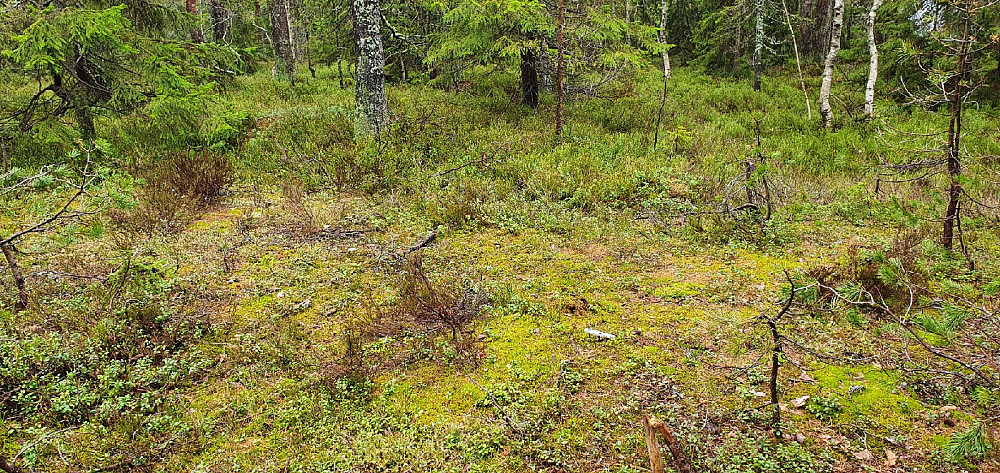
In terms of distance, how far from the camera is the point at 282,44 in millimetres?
16953

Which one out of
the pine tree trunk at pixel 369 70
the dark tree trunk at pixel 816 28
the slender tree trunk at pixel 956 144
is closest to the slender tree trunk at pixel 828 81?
the dark tree trunk at pixel 816 28

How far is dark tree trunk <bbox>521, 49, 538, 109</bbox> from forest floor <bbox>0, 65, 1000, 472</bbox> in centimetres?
567

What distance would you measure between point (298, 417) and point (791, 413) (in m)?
3.33

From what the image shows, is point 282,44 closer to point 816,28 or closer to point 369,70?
point 369,70

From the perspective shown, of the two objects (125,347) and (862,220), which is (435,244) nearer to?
(125,347)

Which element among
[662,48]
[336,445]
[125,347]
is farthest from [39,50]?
[662,48]

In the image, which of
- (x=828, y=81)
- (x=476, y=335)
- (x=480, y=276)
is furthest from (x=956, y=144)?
(x=828, y=81)

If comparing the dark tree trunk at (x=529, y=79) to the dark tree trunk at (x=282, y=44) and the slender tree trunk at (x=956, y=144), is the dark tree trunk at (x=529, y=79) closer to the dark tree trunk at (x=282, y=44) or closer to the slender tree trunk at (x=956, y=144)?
the dark tree trunk at (x=282, y=44)

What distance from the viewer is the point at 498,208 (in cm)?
755

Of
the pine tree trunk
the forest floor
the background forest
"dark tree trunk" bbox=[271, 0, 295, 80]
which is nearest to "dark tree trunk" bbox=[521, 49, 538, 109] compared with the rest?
the background forest

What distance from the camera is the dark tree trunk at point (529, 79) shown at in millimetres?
13109

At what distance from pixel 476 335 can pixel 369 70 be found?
7413 millimetres

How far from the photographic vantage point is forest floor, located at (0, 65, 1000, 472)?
3.33 meters

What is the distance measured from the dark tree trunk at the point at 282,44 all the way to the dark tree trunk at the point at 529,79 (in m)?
7.71
